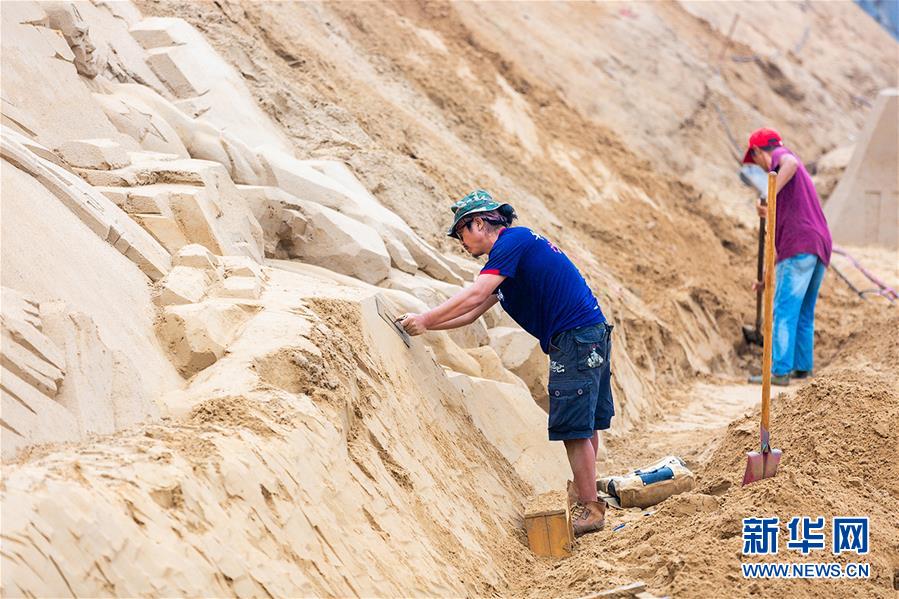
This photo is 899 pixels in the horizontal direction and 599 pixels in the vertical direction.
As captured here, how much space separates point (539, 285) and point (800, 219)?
382cm

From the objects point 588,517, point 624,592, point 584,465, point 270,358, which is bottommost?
point 588,517

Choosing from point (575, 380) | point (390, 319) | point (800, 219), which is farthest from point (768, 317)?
point (800, 219)

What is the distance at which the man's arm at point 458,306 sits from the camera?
4.64m

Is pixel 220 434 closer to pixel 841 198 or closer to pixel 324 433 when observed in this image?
pixel 324 433

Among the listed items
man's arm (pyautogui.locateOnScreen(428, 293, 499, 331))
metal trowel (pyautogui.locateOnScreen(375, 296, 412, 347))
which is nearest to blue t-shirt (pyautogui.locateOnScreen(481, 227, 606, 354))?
man's arm (pyautogui.locateOnScreen(428, 293, 499, 331))

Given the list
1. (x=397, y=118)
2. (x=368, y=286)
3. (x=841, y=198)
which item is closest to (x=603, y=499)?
(x=368, y=286)

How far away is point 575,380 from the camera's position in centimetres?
482

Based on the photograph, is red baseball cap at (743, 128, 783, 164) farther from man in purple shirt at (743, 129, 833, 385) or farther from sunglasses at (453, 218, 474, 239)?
sunglasses at (453, 218, 474, 239)

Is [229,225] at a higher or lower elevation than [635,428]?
higher

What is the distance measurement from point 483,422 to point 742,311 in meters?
5.30

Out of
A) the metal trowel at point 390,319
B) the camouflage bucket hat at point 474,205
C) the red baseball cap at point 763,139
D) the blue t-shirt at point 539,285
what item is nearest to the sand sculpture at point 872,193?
the red baseball cap at point 763,139

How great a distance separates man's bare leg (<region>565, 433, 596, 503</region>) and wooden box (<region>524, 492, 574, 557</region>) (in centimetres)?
26

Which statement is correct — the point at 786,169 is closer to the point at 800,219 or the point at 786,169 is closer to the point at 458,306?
the point at 800,219

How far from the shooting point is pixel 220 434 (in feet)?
11.2
